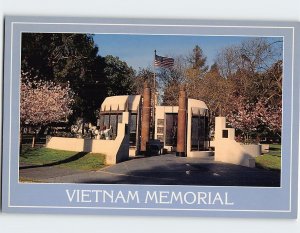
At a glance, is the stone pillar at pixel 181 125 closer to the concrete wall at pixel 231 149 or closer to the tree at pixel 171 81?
the tree at pixel 171 81

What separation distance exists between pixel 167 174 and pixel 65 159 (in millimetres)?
1219

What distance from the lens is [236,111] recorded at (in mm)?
6844

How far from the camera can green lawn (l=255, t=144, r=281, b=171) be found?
21.9 ft

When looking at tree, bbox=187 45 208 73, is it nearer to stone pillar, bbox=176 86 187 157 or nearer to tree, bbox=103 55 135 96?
stone pillar, bbox=176 86 187 157

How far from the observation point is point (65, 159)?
6.86 metres

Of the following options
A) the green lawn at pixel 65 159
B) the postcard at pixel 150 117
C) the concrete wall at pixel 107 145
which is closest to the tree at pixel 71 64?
the postcard at pixel 150 117

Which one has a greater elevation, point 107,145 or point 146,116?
point 146,116

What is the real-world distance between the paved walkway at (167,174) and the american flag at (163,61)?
108 centimetres

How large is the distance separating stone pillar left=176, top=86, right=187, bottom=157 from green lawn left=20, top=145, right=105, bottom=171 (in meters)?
0.92

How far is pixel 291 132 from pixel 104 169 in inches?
86.8

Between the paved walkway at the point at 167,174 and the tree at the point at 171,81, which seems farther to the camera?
the tree at the point at 171,81

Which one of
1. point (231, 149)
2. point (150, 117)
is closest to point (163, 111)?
point (150, 117)

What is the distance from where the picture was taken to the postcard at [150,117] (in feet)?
21.7

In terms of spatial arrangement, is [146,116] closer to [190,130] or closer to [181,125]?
[181,125]
